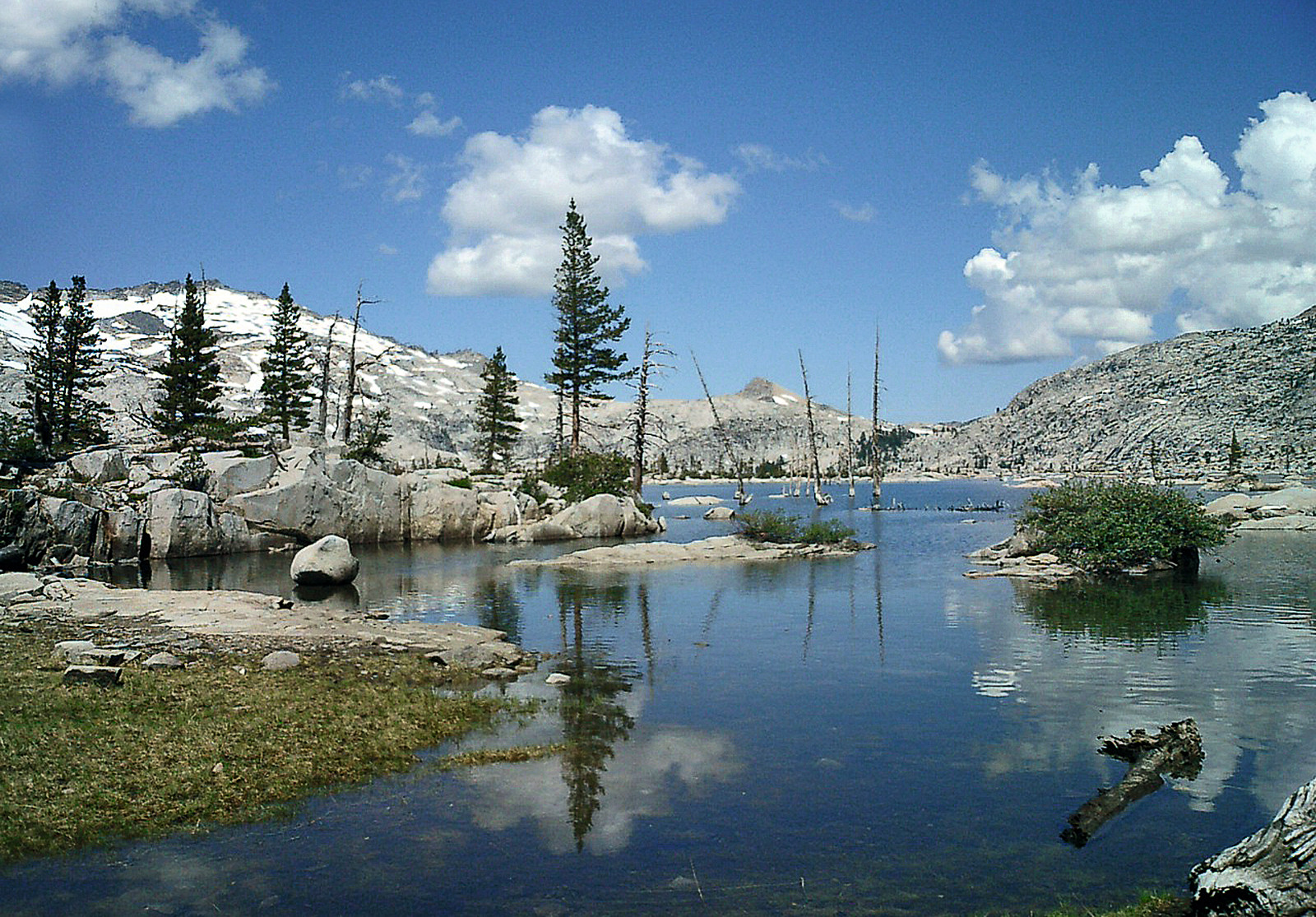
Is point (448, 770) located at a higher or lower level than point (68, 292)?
lower

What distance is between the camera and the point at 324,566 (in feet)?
92.5

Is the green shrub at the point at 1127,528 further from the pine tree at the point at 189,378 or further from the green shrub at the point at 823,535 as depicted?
the pine tree at the point at 189,378

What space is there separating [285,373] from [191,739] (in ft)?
165

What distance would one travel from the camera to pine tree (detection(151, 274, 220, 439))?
162 feet

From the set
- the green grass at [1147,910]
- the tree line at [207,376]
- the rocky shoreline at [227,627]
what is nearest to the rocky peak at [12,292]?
the tree line at [207,376]

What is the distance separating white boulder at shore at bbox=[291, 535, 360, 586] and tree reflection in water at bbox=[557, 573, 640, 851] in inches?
389

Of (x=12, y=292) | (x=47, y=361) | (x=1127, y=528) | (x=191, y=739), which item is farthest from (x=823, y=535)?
(x=12, y=292)

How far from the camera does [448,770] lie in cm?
1076

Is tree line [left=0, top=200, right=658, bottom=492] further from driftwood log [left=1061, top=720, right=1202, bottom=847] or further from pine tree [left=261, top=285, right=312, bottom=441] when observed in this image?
driftwood log [left=1061, top=720, right=1202, bottom=847]

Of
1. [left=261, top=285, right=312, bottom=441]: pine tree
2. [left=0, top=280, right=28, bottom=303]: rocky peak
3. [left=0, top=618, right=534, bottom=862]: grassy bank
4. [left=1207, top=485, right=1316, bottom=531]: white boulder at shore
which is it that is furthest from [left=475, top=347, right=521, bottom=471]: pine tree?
[left=0, top=280, right=28, bottom=303]: rocky peak

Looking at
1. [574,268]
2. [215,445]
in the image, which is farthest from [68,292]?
[574,268]

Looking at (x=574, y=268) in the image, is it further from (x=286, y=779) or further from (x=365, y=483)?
(x=286, y=779)

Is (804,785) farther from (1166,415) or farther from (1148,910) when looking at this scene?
(1166,415)

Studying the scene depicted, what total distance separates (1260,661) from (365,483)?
35.5 meters
